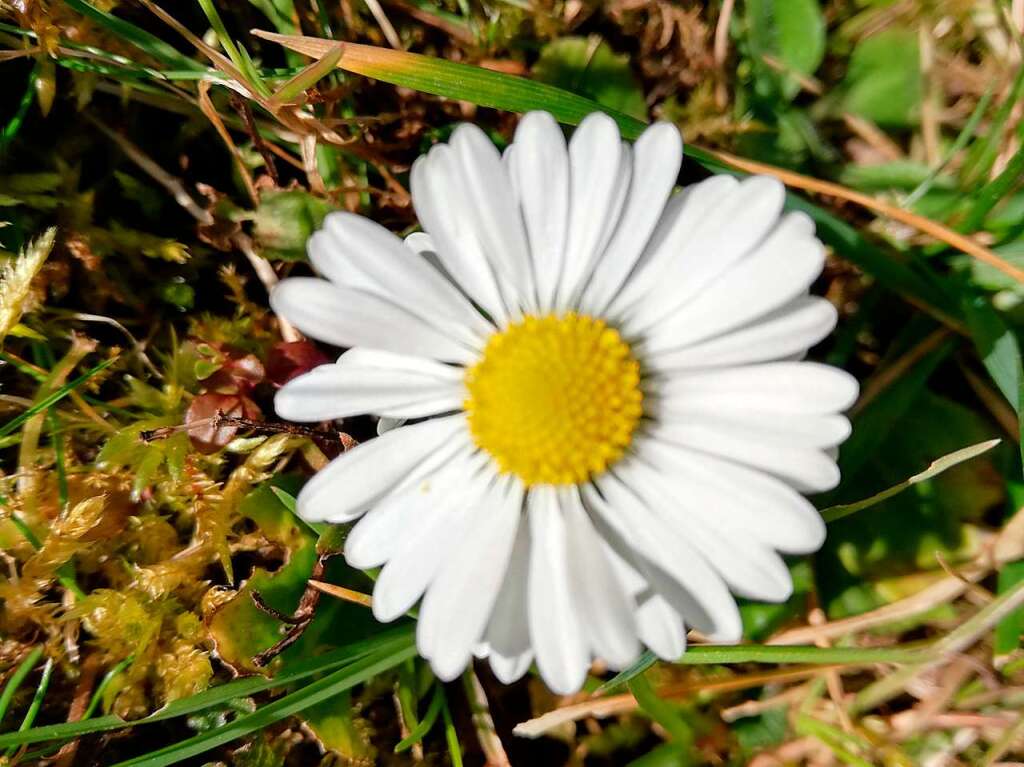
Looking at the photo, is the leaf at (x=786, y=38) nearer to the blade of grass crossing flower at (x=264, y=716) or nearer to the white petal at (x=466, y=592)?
the white petal at (x=466, y=592)

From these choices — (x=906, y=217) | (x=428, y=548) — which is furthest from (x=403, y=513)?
(x=906, y=217)

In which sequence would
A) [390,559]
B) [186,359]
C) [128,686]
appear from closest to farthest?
[390,559], [128,686], [186,359]

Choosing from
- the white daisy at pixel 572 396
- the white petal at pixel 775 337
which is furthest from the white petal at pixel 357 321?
the white petal at pixel 775 337

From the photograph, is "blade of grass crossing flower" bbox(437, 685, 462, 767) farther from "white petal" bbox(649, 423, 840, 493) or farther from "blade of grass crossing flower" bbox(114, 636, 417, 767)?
"white petal" bbox(649, 423, 840, 493)

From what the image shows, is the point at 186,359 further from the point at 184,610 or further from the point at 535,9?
the point at 535,9

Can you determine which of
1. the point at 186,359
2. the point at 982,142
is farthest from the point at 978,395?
the point at 186,359

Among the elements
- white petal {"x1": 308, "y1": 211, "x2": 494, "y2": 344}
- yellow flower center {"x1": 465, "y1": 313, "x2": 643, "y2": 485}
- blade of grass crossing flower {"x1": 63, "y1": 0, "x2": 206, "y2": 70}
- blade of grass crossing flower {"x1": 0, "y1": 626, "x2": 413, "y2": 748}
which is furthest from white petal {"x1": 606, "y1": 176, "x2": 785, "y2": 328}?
blade of grass crossing flower {"x1": 63, "y1": 0, "x2": 206, "y2": 70}
